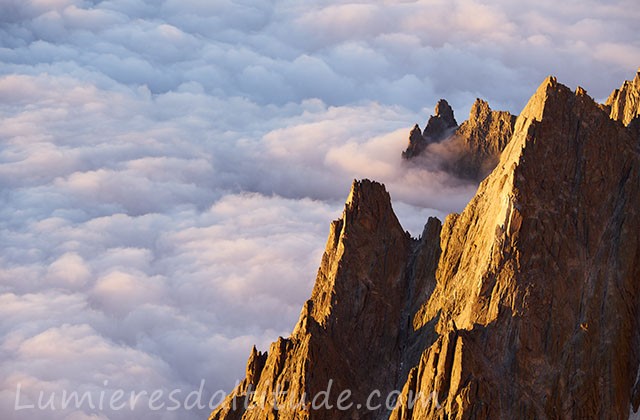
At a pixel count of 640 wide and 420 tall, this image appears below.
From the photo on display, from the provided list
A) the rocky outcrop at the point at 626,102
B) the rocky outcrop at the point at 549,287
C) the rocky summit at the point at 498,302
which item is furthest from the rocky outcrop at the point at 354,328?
the rocky outcrop at the point at 626,102

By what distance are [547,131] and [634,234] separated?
16.5 metres

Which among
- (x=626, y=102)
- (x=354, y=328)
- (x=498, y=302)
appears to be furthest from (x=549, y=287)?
(x=626, y=102)

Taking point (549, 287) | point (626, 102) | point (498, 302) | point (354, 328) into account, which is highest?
point (626, 102)

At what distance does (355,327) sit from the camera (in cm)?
14950

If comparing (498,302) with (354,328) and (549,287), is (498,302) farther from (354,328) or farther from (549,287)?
(354,328)

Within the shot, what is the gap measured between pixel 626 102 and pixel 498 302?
197 feet

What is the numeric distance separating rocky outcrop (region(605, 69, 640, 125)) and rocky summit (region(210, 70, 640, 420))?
28122 mm

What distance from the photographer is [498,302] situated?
129500 mm

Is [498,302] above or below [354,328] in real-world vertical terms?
below

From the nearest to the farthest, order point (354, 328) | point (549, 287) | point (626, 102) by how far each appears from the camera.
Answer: point (549, 287)
point (354, 328)
point (626, 102)

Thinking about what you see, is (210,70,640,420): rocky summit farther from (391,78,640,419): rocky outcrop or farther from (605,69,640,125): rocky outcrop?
(605,69,640,125): rocky outcrop

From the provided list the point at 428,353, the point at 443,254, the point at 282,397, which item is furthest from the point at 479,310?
the point at 282,397

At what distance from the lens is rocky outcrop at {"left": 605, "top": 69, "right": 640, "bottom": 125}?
561 feet

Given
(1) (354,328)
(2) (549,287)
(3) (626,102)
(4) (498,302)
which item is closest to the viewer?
(2) (549,287)
